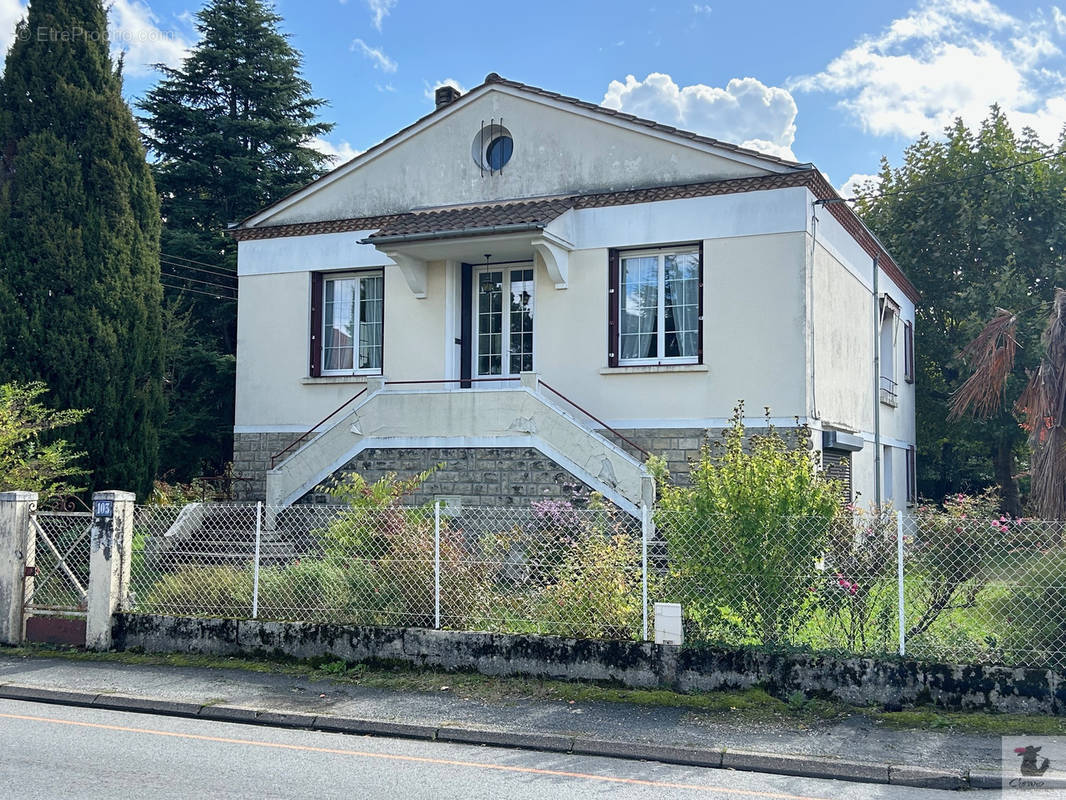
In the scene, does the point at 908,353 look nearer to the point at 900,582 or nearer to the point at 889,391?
the point at 889,391

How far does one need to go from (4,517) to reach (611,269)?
31.0ft

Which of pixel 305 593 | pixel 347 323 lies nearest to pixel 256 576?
pixel 305 593

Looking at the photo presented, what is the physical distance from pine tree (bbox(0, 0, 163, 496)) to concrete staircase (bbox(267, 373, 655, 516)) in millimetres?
2572

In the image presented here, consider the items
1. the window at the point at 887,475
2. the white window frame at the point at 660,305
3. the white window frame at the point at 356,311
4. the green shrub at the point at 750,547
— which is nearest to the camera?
A: the green shrub at the point at 750,547

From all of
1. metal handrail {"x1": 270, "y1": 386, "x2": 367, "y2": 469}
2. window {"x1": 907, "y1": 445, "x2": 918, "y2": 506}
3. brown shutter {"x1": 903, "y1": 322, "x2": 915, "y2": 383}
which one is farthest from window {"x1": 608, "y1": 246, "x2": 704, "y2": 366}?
window {"x1": 907, "y1": 445, "x2": 918, "y2": 506}

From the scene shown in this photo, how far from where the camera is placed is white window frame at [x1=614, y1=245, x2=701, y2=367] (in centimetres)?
1547

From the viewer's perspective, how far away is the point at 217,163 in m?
26.1

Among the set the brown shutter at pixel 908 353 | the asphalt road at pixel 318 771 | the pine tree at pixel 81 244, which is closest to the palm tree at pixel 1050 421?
the asphalt road at pixel 318 771

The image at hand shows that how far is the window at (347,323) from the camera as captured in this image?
701 inches

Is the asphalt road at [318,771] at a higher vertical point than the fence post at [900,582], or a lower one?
lower

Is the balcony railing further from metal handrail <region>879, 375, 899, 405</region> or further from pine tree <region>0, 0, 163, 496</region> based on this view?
pine tree <region>0, 0, 163, 496</region>

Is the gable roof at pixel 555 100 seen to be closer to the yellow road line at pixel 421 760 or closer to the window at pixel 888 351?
Result: the window at pixel 888 351

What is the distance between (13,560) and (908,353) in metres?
21.1

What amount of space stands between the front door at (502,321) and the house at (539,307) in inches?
1.6
